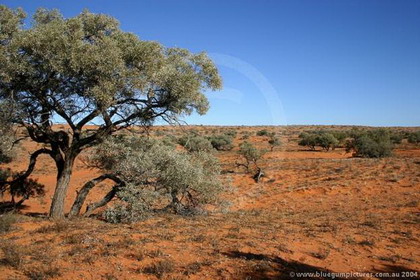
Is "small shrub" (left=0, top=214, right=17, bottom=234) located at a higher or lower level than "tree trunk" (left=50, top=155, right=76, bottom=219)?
lower

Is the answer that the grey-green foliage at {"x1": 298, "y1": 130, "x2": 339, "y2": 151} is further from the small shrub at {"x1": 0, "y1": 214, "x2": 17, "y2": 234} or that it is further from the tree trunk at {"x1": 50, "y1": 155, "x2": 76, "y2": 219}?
the small shrub at {"x1": 0, "y1": 214, "x2": 17, "y2": 234}

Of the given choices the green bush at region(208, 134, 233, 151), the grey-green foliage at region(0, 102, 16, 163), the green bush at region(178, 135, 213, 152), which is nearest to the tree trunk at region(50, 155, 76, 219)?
the grey-green foliage at region(0, 102, 16, 163)

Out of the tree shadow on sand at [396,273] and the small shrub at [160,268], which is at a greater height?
the tree shadow on sand at [396,273]

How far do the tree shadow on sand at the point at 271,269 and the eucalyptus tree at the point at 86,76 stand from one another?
18.2 feet

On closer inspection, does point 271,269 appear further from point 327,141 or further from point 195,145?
point 327,141

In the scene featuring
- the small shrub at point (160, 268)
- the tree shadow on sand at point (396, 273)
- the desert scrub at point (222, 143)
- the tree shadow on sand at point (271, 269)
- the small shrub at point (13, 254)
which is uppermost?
the desert scrub at point (222, 143)

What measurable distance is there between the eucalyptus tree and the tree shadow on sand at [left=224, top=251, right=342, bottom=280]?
5537 mm

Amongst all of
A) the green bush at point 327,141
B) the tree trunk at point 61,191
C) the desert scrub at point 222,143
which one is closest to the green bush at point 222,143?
the desert scrub at point 222,143

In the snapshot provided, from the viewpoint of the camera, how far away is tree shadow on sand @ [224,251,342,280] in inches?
253

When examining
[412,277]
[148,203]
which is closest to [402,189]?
[412,277]

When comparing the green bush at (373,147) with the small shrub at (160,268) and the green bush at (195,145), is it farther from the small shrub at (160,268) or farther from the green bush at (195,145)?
the small shrub at (160,268)

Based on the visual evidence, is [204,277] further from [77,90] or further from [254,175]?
[254,175]

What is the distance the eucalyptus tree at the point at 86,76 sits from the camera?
9.05m

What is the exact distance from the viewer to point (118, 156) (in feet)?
37.5
